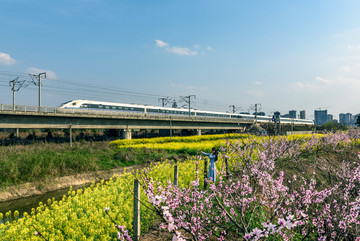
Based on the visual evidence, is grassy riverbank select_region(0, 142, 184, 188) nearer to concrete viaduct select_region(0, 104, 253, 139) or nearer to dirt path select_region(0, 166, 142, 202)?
dirt path select_region(0, 166, 142, 202)

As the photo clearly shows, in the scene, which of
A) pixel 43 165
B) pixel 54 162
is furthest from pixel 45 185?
pixel 54 162

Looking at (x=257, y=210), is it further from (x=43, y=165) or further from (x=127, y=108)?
(x=127, y=108)

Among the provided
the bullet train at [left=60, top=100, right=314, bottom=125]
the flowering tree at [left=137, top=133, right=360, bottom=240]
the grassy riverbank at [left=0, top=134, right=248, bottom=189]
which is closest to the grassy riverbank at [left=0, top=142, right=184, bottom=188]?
the grassy riverbank at [left=0, top=134, right=248, bottom=189]

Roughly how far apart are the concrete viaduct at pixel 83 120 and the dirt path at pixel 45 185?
12825 mm

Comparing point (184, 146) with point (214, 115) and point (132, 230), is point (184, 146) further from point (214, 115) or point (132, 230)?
point (214, 115)

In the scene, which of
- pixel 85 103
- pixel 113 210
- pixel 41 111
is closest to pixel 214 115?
pixel 85 103

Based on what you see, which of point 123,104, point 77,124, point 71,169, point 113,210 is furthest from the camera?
point 123,104

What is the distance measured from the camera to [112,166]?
18047 mm

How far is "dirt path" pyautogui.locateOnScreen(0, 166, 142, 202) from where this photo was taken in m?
11.8

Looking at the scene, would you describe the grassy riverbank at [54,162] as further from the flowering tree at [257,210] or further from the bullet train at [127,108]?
the bullet train at [127,108]

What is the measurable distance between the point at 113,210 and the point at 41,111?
85.9 feet

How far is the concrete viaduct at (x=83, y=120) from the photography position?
2575 centimetres

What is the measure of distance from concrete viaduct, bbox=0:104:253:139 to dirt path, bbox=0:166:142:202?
12825 millimetres

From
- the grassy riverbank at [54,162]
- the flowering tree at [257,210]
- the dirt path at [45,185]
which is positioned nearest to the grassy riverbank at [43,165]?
the grassy riverbank at [54,162]
